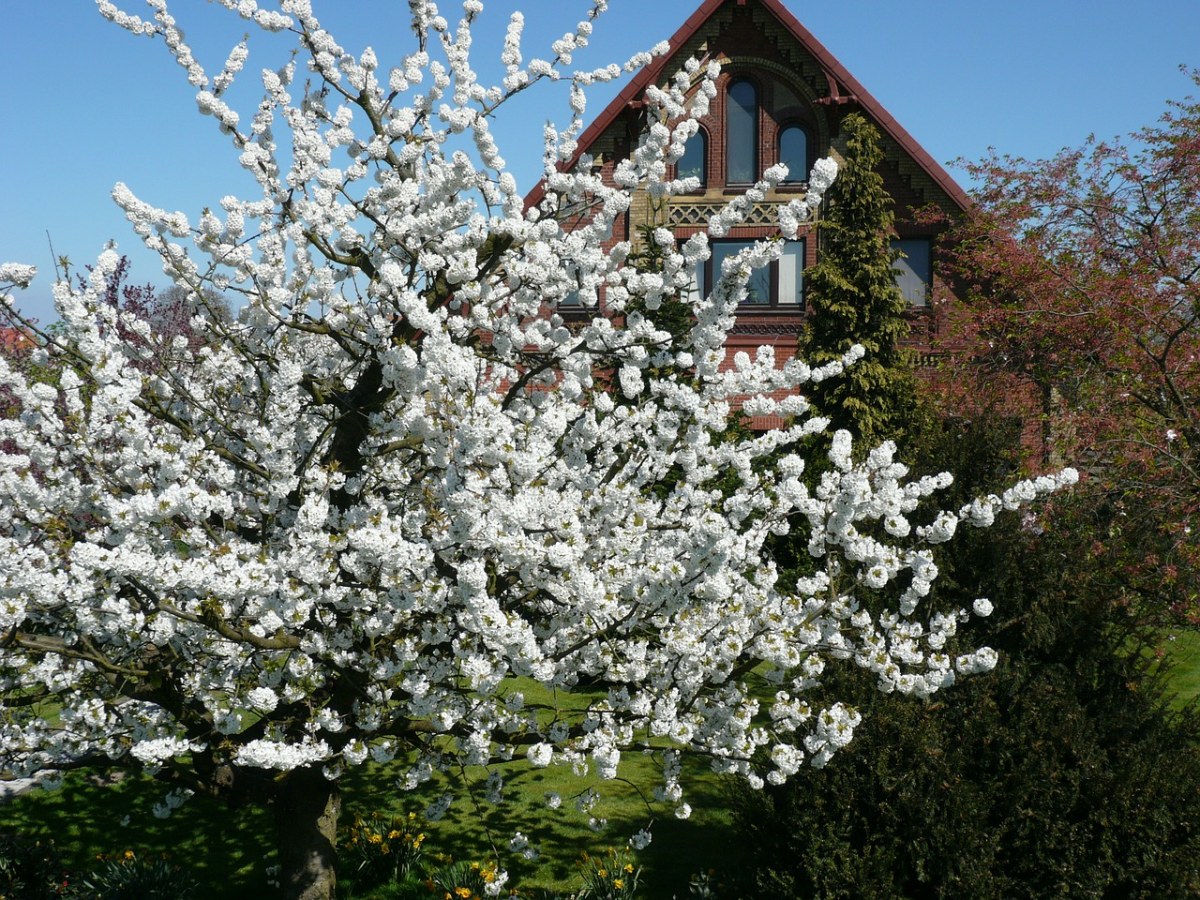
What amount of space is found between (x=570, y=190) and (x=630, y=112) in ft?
57.8

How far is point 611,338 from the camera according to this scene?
6480 millimetres

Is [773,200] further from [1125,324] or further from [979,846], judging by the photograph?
[979,846]

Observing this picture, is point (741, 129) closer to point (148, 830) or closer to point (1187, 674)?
point (1187, 674)

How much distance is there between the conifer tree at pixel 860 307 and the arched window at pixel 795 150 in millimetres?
4703

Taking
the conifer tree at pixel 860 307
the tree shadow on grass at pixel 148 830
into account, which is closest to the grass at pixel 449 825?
the tree shadow on grass at pixel 148 830

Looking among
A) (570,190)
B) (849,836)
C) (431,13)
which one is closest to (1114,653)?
(849,836)

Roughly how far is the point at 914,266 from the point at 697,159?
6204 millimetres

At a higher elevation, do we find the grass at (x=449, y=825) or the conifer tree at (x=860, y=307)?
the conifer tree at (x=860, y=307)

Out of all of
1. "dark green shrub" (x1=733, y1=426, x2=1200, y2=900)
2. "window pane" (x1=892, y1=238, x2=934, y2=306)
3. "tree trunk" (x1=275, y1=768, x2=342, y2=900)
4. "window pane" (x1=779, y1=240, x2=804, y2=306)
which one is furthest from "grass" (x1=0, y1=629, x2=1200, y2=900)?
"window pane" (x1=779, y1=240, x2=804, y2=306)

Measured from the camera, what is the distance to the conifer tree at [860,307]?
747 inches

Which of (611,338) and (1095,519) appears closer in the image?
(611,338)

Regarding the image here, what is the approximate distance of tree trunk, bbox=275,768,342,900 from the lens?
6.88m

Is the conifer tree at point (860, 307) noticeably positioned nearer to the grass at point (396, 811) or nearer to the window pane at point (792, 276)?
the window pane at point (792, 276)

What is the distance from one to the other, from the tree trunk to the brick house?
60.7 feet
